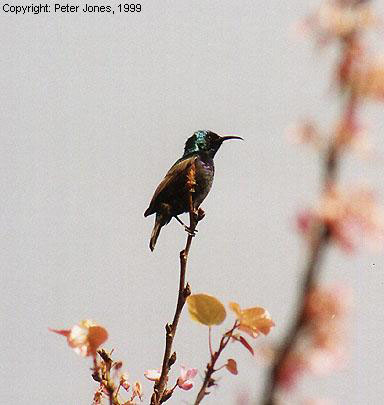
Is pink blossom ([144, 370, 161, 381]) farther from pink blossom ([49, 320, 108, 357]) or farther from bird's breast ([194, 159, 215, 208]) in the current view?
bird's breast ([194, 159, 215, 208])

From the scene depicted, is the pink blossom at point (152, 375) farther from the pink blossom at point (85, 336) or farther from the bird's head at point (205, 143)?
the bird's head at point (205, 143)

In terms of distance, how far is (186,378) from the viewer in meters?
1.41

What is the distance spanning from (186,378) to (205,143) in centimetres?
265

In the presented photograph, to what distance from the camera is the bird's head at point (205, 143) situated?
3885 mm

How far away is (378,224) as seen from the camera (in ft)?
1.06

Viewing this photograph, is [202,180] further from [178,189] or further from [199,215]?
[199,215]

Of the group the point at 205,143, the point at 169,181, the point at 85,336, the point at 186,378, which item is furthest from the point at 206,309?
the point at 205,143

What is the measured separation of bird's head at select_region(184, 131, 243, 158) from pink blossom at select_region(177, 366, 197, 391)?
8.36 feet

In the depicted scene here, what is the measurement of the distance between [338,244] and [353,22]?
13 centimetres

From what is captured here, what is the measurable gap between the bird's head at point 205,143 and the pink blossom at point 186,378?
2.55 meters

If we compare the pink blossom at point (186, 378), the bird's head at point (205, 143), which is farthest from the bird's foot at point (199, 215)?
the bird's head at point (205, 143)

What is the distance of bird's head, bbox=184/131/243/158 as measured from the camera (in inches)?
153

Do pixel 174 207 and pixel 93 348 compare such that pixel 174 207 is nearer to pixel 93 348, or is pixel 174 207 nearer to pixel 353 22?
pixel 93 348

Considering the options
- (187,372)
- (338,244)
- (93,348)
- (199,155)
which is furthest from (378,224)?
(199,155)
